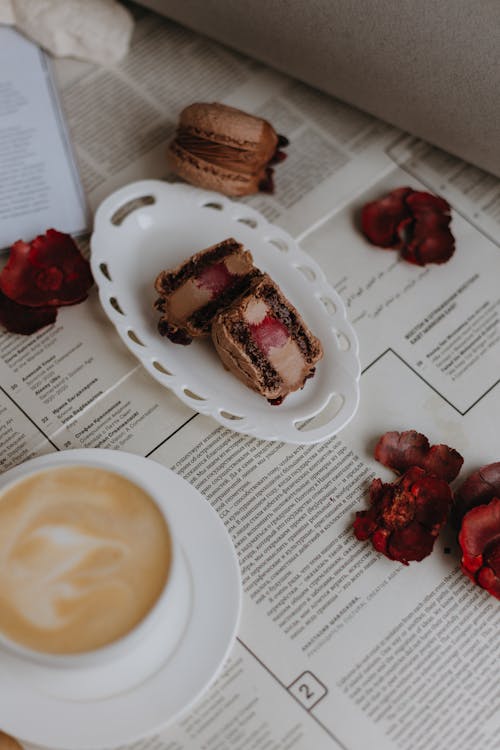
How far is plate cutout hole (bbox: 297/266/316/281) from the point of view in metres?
0.80

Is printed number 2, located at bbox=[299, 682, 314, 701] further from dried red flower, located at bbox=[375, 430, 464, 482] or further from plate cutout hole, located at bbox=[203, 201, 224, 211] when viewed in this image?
plate cutout hole, located at bbox=[203, 201, 224, 211]

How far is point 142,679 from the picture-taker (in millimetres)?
608

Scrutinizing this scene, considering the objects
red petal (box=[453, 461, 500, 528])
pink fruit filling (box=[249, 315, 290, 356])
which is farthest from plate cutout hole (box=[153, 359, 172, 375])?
red petal (box=[453, 461, 500, 528])

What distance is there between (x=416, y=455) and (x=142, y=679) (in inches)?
13.1

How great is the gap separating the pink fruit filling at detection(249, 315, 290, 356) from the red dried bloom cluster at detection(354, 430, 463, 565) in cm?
17

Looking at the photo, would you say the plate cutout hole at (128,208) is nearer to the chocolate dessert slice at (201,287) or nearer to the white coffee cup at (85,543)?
the chocolate dessert slice at (201,287)

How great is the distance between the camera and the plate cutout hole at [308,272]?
0.80 m

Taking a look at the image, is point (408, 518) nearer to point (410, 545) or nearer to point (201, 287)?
point (410, 545)

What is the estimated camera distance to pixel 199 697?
0.63 metres

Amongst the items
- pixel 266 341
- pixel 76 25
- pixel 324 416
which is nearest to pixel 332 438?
pixel 324 416

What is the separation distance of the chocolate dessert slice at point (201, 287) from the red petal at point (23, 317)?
0.12 meters

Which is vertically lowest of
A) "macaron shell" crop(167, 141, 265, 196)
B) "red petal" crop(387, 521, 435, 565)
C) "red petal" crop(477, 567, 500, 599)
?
"red petal" crop(477, 567, 500, 599)

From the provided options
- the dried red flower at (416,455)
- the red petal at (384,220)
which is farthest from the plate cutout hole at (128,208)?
the dried red flower at (416,455)

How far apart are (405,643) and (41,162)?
62 centimetres
